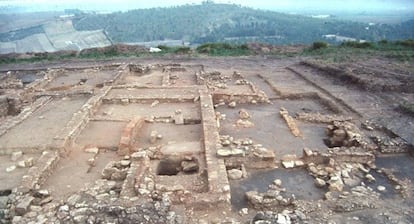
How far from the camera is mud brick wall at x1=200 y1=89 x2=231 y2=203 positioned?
7055mm

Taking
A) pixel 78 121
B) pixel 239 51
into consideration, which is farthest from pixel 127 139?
pixel 239 51

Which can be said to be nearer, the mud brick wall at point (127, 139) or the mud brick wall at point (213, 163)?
the mud brick wall at point (213, 163)

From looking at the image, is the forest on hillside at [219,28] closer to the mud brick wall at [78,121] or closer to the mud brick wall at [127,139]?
the mud brick wall at [78,121]

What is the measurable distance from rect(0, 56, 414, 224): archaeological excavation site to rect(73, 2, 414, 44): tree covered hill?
2347 inches

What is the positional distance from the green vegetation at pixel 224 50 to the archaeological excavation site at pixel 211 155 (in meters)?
12.3

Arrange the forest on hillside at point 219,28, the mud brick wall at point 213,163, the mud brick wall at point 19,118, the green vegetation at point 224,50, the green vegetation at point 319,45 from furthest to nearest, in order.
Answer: the forest on hillside at point 219,28 < the green vegetation at point 319,45 < the green vegetation at point 224,50 < the mud brick wall at point 19,118 < the mud brick wall at point 213,163

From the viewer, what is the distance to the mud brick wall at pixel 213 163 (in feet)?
23.1

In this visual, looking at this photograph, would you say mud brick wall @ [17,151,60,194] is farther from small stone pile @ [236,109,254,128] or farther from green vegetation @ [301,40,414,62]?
green vegetation @ [301,40,414,62]

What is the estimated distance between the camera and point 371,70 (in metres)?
18.6

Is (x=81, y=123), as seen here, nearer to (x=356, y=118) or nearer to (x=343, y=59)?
(x=356, y=118)

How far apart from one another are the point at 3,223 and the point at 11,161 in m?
2.60

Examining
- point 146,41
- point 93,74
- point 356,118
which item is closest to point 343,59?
point 356,118

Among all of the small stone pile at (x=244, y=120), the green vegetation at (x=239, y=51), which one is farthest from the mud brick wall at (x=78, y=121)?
the green vegetation at (x=239, y=51)

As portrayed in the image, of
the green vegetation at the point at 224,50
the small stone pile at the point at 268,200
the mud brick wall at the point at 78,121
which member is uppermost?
the mud brick wall at the point at 78,121
